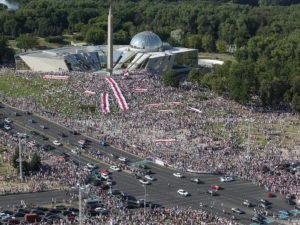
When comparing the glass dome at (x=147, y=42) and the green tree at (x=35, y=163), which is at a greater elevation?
the glass dome at (x=147, y=42)

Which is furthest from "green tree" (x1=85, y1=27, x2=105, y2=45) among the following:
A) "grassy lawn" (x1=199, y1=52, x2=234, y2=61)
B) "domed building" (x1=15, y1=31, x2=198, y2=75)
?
"grassy lawn" (x1=199, y1=52, x2=234, y2=61)

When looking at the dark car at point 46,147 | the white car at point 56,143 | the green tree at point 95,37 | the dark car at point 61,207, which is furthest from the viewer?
the green tree at point 95,37

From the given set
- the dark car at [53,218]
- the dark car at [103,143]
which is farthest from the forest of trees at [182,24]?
the dark car at [53,218]

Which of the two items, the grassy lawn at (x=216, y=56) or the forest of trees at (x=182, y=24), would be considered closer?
the forest of trees at (x=182, y=24)

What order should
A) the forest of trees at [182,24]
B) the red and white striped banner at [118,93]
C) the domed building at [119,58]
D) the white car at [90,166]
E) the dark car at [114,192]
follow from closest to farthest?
the dark car at [114,192] < the white car at [90,166] < the red and white striped banner at [118,93] < the domed building at [119,58] < the forest of trees at [182,24]

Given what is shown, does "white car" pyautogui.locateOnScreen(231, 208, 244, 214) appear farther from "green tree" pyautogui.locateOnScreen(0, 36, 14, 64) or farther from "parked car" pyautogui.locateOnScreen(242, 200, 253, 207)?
"green tree" pyautogui.locateOnScreen(0, 36, 14, 64)

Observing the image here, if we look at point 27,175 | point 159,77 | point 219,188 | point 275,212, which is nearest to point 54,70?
point 159,77

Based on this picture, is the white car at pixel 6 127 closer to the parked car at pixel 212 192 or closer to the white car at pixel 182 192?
the white car at pixel 182 192
